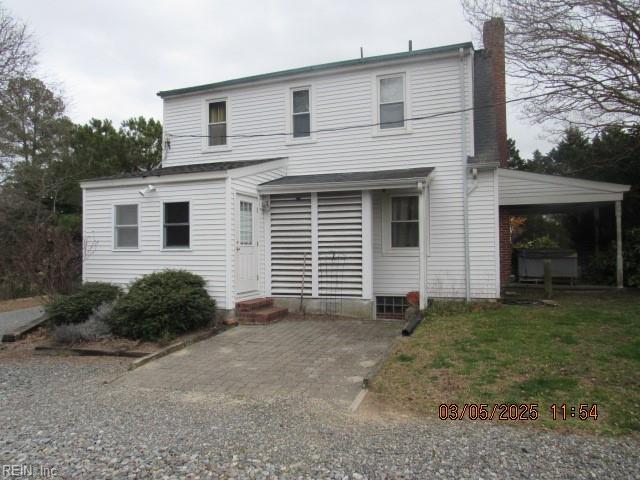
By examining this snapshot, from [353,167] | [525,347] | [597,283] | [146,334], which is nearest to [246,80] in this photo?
[353,167]

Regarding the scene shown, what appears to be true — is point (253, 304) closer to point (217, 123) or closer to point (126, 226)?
point (126, 226)

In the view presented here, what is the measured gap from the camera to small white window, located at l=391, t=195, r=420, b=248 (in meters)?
10.6

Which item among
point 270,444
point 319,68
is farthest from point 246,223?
point 270,444

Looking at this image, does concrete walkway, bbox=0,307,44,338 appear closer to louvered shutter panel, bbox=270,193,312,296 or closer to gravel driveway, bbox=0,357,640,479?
louvered shutter panel, bbox=270,193,312,296

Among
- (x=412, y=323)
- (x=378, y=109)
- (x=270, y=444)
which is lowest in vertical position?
(x=270, y=444)

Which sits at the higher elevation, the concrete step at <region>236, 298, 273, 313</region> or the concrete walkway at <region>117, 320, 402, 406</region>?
the concrete step at <region>236, 298, 273, 313</region>

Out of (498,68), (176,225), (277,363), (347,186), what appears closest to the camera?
(277,363)

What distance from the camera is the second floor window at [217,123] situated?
1260cm

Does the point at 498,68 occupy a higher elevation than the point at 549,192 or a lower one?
higher

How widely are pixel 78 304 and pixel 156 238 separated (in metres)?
2.12

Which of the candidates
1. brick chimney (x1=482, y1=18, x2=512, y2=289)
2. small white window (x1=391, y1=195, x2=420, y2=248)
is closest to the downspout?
brick chimney (x1=482, y1=18, x2=512, y2=289)

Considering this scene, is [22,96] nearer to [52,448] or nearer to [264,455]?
[52,448]

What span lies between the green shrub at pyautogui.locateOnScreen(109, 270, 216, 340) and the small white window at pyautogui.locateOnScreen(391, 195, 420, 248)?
4.70 metres

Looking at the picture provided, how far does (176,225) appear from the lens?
9906 millimetres
